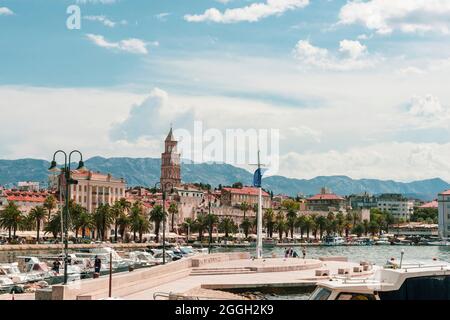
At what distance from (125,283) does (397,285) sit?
17970 millimetres

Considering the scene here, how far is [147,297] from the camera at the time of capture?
30.1 meters

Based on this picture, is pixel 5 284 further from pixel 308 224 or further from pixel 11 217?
pixel 308 224

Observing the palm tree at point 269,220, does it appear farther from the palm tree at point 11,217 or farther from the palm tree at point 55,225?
the palm tree at point 11,217

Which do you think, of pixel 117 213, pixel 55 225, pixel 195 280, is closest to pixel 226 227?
pixel 117 213

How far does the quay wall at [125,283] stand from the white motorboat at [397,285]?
366 inches

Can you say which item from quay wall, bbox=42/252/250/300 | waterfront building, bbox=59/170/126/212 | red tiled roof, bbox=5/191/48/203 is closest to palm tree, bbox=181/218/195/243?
waterfront building, bbox=59/170/126/212

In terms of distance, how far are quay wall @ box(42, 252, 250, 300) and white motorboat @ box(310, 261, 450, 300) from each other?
930 cm

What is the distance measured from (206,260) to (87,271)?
8.47 meters

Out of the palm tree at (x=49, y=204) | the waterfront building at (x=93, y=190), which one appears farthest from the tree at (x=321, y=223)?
the palm tree at (x=49, y=204)

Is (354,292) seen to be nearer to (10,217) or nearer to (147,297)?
(147,297)

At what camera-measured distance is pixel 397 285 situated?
16.7m

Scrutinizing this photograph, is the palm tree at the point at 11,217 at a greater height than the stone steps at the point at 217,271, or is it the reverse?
the palm tree at the point at 11,217

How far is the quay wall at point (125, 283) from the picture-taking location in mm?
24422
